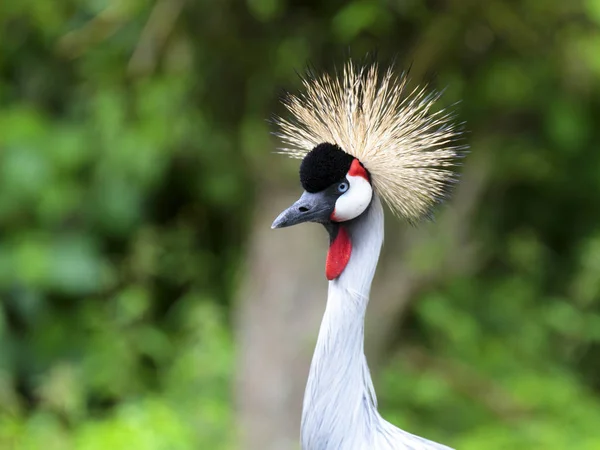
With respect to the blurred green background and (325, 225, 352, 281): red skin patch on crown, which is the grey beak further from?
the blurred green background

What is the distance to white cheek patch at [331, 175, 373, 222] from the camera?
104 cm

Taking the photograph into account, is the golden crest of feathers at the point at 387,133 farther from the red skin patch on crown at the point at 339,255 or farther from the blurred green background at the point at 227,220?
the blurred green background at the point at 227,220

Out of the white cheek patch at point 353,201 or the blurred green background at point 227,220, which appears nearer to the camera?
the white cheek patch at point 353,201

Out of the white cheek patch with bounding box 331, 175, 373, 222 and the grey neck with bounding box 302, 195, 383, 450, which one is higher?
the white cheek patch with bounding box 331, 175, 373, 222

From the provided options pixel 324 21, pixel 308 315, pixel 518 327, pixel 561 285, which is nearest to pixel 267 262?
pixel 308 315

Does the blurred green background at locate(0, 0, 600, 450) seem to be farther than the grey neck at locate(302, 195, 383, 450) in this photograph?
Yes

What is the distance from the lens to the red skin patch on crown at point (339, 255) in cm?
107

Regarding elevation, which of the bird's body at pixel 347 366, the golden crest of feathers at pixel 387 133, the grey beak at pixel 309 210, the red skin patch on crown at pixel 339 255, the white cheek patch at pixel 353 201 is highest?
the golden crest of feathers at pixel 387 133

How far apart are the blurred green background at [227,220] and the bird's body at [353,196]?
89 centimetres

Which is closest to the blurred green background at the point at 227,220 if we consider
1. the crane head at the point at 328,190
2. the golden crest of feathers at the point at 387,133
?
the golden crest of feathers at the point at 387,133

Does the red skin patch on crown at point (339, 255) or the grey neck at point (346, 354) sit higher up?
the red skin patch on crown at point (339, 255)

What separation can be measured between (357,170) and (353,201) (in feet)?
0.15

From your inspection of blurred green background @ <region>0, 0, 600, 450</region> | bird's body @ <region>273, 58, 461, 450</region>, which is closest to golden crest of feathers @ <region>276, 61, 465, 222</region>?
bird's body @ <region>273, 58, 461, 450</region>

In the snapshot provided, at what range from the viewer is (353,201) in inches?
40.9
